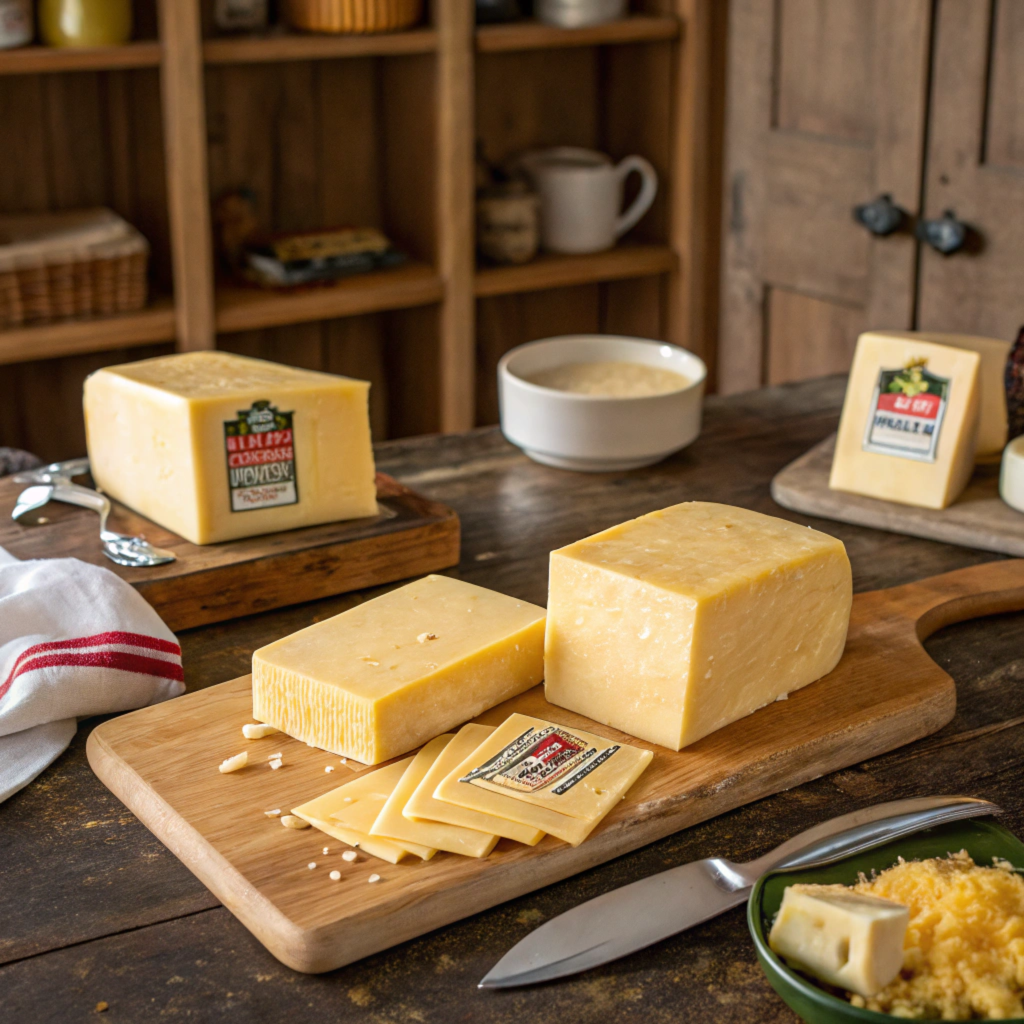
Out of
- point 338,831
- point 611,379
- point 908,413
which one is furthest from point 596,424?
point 338,831

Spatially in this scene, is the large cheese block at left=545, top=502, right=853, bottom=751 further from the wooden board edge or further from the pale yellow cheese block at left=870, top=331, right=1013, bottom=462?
the pale yellow cheese block at left=870, top=331, right=1013, bottom=462

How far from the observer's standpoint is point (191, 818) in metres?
0.90

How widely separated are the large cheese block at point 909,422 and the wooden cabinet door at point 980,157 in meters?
0.82

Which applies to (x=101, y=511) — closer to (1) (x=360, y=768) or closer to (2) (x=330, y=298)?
(1) (x=360, y=768)

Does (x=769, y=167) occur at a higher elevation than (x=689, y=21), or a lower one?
lower

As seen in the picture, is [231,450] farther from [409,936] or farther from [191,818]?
[409,936]

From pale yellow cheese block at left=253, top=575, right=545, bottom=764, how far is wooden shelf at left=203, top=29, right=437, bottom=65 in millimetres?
1577

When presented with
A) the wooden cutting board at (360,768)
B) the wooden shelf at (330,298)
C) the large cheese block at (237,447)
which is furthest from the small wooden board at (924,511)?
the wooden shelf at (330,298)

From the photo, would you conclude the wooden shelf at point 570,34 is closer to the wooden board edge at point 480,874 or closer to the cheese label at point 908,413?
the cheese label at point 908,413

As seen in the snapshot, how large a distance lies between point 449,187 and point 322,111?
1.24 feet

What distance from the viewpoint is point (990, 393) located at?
1561mm

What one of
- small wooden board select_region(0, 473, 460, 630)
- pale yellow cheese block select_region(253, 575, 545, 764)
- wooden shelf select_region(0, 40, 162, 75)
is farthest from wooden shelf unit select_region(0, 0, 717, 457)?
pale yellow cheese block select_region(253, 575, 545, 764)

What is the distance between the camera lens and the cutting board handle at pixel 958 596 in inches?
48.1

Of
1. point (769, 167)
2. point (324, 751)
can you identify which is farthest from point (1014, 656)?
point (769, 167)
